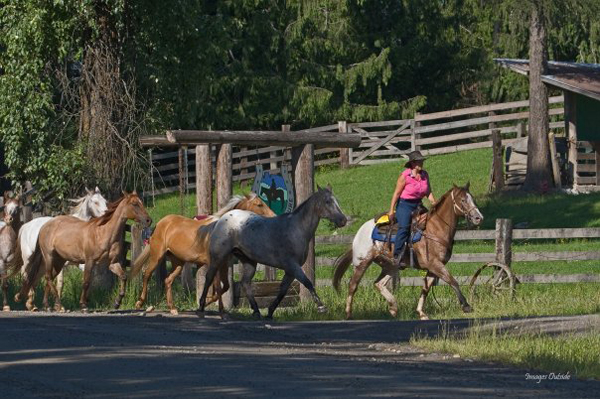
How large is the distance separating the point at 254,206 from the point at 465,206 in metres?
3.41

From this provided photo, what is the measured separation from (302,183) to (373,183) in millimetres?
22074

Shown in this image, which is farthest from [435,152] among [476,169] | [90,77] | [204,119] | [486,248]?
[90,77]

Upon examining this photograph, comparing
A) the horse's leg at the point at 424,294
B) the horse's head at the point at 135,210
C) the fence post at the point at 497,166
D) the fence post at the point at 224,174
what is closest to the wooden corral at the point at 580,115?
the fence post at the point at 497,166

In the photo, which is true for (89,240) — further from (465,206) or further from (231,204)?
(465,206)

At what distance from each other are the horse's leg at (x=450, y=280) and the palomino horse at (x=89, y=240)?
4.39m

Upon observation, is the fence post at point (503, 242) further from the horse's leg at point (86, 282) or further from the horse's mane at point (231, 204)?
the horse's leg at point (86, 282)

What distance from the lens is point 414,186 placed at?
69.5ft

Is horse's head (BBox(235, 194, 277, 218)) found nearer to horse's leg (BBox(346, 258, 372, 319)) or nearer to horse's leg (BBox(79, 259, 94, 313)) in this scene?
horse's leg (BBox(346, 258, 372, 319))

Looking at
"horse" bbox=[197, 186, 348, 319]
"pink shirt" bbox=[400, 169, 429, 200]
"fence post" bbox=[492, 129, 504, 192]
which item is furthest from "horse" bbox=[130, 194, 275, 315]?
"fence post" bbox=[492, 129, 504, 192]

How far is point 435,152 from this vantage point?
49.8 m

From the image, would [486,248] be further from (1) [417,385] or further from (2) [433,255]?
(1) [417,385]

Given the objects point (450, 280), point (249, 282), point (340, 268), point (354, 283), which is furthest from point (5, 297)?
point (450, 280)

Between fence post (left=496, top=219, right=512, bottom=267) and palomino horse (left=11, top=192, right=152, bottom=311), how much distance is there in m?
6.78

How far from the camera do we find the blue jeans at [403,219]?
21344 mm
